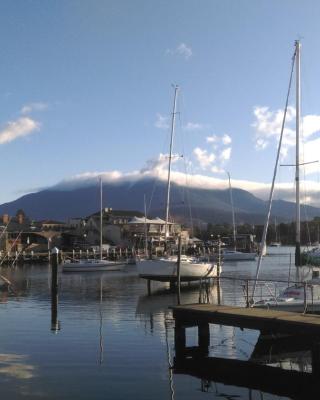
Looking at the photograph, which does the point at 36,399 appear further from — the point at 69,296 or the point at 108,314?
the point at 69,296

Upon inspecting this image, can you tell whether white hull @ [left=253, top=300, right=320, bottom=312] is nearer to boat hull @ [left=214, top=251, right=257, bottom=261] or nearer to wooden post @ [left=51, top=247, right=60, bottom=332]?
wooden post @ [left=51, top=247, right=60, bottom=332]

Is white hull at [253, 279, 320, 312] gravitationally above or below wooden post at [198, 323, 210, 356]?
above

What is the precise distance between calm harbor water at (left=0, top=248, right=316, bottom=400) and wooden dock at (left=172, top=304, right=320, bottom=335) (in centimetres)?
171

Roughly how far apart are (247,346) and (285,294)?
4.84 m

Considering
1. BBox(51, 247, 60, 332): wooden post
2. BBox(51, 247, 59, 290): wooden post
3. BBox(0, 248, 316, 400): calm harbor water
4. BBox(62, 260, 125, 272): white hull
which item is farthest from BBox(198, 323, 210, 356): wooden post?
BBox(62, 260, 125, 272): white hull

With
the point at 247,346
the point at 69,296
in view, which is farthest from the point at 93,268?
the point at 247,346

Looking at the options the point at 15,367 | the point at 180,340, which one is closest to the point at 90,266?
the point at 180,340

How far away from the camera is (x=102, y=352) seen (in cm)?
2314

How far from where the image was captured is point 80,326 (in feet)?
99.3

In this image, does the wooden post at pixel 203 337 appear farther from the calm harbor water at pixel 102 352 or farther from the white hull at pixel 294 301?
the white hull at pixel 294 301

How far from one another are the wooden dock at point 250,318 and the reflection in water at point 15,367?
21.6 ft

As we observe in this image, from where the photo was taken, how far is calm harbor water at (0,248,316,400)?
58.5ft

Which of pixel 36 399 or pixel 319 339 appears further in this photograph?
pixel 319 339

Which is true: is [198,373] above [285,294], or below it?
below
